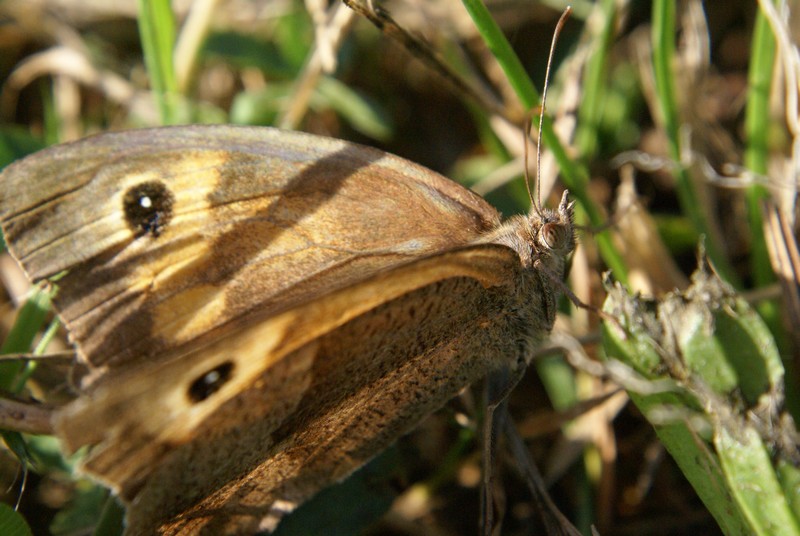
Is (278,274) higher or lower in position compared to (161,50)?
lower

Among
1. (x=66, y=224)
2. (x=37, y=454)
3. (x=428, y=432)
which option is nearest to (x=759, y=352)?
(x=428, y=432)

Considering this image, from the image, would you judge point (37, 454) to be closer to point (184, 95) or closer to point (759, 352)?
point (184, 95)

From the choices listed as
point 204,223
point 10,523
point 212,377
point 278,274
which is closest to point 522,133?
point 278,274

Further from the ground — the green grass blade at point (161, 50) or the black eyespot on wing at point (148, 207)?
the green grass blade at point (161, 50)

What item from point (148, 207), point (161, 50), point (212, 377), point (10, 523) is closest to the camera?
point (212, 377)

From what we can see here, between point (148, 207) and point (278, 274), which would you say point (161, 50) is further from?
point (278, 274)

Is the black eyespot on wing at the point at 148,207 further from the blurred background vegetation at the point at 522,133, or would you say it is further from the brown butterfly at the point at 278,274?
the blurred background vegetation at the point at 522,133

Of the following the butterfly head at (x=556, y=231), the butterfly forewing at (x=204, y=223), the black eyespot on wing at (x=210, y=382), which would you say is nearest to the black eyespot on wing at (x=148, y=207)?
the butterfly forewing at (x=204, y=223)
